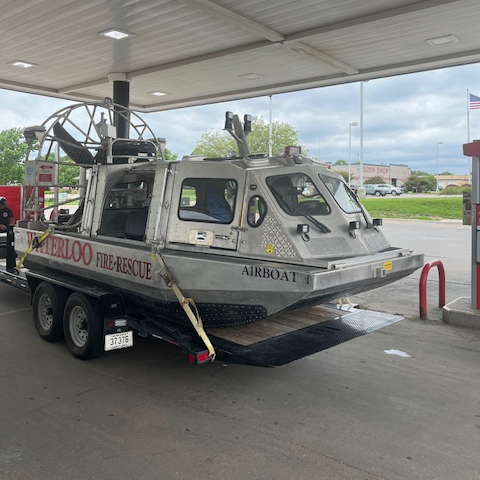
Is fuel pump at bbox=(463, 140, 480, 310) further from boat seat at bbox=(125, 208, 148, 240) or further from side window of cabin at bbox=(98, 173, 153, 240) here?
boat seat at bbox=(125, 208, 148, 240)

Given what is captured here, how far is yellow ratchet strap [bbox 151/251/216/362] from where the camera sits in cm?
465

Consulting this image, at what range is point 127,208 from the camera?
257 inches

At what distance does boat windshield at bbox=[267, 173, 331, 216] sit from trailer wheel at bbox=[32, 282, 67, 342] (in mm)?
3140

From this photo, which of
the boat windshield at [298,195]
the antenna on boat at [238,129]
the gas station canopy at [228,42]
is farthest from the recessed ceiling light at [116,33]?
the boat windshield at [298,195]

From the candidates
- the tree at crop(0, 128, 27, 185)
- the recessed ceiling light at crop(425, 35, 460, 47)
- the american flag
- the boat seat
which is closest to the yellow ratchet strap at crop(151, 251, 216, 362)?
the boat seat

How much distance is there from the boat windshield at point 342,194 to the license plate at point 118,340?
2730mm

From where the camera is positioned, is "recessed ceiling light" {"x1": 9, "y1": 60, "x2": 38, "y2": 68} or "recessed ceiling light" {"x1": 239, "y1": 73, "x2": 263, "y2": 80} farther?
"recessed ceiling light" {"x1": 239, "y1": 73, "x2": 263, "y2": 80}

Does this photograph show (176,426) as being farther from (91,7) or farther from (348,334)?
(91,7)

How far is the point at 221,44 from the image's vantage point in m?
10.5

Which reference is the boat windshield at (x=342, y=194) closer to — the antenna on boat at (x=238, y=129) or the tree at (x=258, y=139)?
the antenna on boat at (x=238, y=129)

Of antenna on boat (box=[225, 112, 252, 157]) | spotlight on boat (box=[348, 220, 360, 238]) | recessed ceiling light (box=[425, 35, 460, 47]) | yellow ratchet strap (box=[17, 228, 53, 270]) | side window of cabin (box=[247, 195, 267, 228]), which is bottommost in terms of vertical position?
yellow ratchet strap (box=[17, 228, 53, 270])

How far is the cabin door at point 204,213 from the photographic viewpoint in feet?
15.9

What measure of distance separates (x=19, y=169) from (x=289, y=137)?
20854 millimetres

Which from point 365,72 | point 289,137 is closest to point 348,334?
point 365,72
